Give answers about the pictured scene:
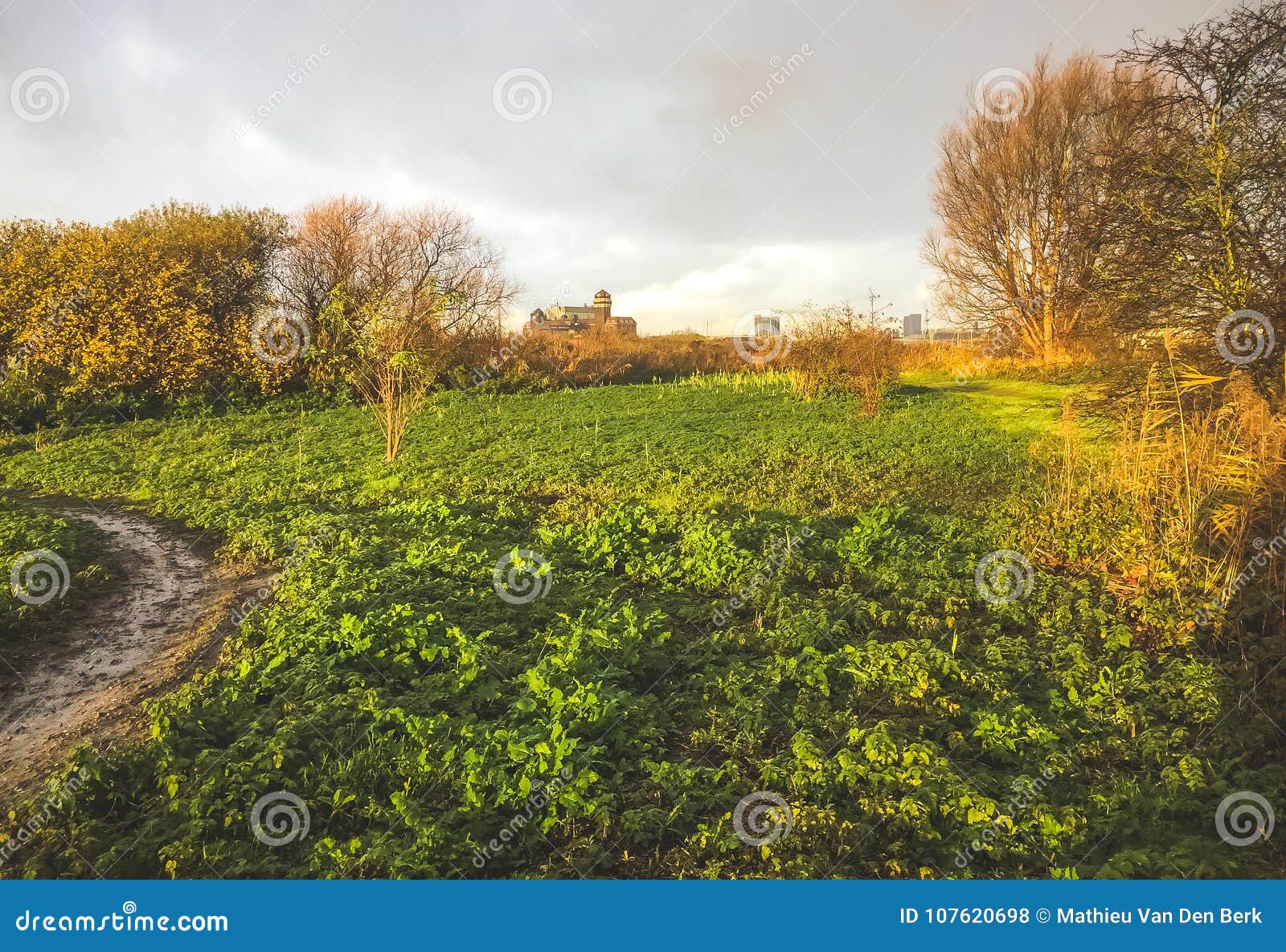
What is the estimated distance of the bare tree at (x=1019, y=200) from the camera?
27969 mm

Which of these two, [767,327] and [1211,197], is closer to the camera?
[1211,197]

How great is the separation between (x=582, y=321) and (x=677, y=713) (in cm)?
5134

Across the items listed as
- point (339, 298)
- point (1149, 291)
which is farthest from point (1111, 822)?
point (339, 298)

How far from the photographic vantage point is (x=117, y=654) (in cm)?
725

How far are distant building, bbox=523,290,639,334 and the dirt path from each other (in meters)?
26.3

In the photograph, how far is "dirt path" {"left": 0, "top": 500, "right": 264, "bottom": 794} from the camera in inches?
225

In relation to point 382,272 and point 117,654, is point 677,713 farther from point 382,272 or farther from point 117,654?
point 382,272

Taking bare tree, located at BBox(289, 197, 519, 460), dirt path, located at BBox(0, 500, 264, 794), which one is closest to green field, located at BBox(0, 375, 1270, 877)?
dirt path, located at BBox(0, 500, 264, 794)

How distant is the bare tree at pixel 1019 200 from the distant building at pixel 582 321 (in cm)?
1927

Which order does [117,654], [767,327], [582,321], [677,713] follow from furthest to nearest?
[582,321], [767,327], [117,654], [677,713]

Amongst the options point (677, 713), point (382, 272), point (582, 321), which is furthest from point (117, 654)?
point (582, 321)

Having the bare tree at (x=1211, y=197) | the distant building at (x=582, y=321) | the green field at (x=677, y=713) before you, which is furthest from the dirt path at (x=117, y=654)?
the distant building at (x=582, y=321)

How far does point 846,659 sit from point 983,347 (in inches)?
1206
